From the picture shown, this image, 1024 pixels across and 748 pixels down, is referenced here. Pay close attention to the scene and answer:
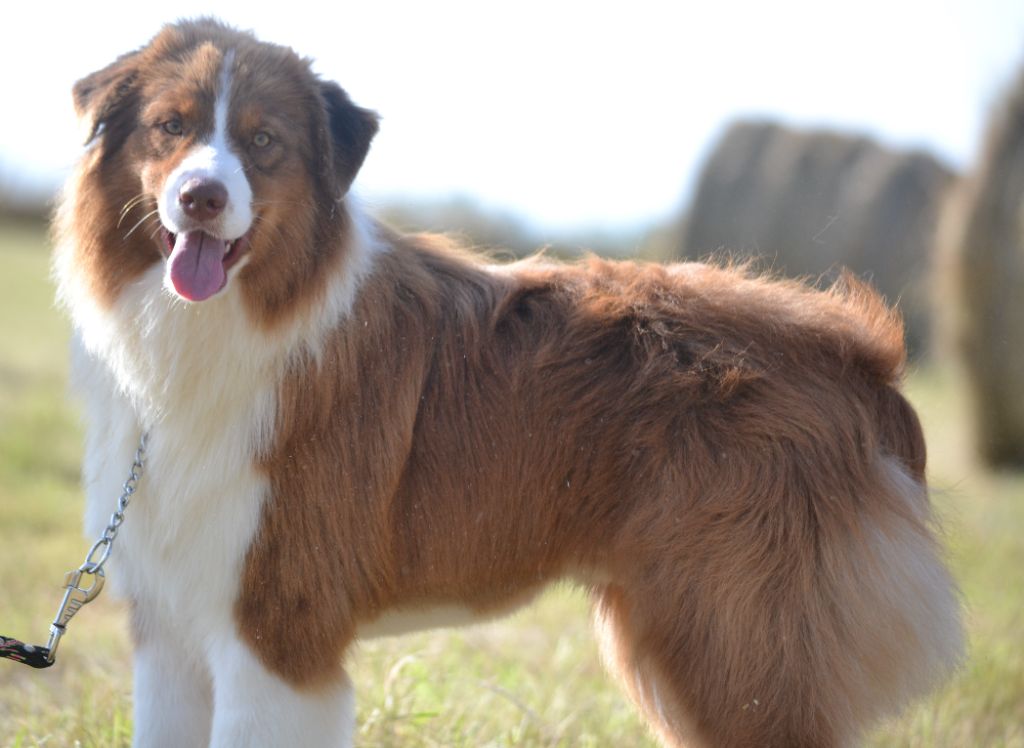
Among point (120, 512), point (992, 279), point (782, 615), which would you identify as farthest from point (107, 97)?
point (992, 279)

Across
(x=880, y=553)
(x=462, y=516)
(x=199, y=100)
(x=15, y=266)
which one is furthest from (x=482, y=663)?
(x=15, y=266)

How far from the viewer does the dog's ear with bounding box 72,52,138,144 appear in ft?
12.6

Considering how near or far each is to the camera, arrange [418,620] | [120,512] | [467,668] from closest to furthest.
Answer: [120,512], [418,620], [467,668]

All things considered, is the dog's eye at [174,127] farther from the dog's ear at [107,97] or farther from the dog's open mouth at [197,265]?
Answer: the dog's open mouth at [197,265]

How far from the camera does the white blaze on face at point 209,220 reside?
3.53 m

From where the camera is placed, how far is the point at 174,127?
3.75 meters

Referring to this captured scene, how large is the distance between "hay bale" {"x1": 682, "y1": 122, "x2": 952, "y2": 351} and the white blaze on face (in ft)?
40.4

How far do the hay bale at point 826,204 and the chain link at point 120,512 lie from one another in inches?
486

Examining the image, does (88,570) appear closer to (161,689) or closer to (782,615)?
(161,689)

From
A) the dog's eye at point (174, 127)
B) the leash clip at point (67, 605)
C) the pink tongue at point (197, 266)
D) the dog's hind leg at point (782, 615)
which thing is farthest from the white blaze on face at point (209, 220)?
the dog's hind leg at point (782, 615)

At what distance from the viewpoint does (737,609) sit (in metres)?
3.67

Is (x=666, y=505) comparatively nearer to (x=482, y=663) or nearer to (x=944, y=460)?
(x=482, y=663)

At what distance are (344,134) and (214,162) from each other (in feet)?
2.02

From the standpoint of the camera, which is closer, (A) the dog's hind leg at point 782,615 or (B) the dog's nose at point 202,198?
(B) the dog's nose at point 202,198
